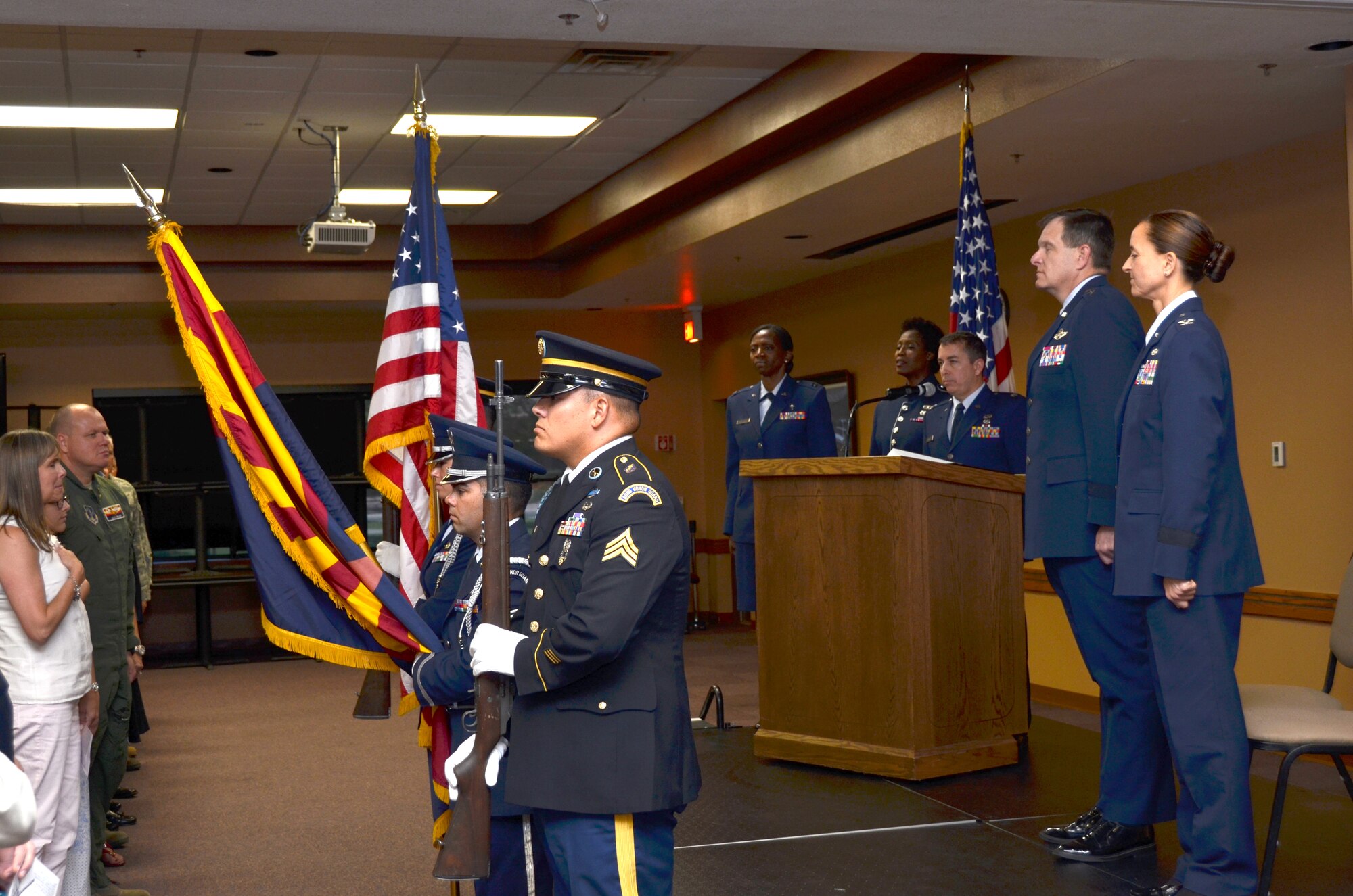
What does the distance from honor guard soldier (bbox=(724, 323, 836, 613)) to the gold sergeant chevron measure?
4032 millimetres

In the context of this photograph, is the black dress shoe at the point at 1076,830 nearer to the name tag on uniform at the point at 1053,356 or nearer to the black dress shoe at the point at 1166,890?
the black dress shoe at the point at 1166,890

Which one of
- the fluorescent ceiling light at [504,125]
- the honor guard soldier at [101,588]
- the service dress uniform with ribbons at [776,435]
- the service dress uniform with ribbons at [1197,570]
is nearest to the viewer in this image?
the service dress uniform with ribbons at [1197,570]

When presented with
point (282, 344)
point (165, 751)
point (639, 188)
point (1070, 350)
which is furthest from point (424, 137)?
point (282, 344)

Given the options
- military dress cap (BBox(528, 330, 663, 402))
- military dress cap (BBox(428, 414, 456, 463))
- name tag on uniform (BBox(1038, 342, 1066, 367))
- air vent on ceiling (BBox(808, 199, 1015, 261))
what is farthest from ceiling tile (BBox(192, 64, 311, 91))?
military dress cap (BBox(528, 330, 663, 402))

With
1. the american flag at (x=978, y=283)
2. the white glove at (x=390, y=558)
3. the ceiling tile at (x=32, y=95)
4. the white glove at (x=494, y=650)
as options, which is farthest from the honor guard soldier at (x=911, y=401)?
the ceiling tile at (x=32, y=95)

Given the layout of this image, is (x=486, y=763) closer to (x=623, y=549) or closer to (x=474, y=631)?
(x=474, y=631)

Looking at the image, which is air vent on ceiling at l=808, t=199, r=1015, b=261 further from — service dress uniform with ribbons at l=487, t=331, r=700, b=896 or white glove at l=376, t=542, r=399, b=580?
service dress uniform with ribbons at l=487, t=331, r=700, b=896

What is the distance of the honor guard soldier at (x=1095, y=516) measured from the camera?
11.3ft

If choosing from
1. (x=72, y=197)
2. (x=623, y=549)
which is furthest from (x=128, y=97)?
(x=623, y=549)

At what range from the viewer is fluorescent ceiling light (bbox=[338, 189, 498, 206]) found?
9172 millimetres

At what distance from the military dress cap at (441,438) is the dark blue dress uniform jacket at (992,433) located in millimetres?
2730

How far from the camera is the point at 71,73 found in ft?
20.4

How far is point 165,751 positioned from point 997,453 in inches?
177

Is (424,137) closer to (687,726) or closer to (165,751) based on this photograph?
(687,726)
